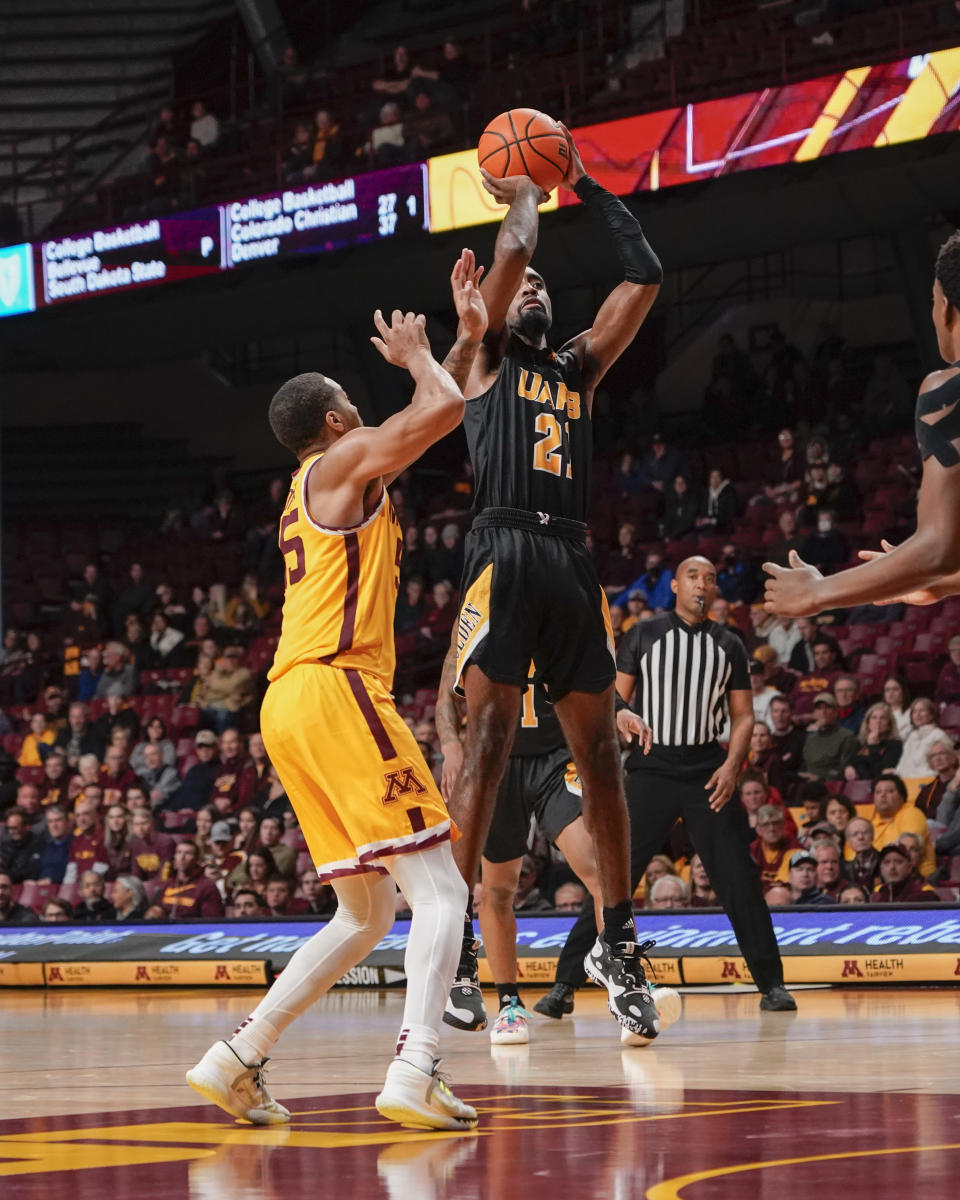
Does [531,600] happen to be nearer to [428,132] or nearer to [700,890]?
[700,890]

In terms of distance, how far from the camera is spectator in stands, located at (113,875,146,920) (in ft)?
49.8

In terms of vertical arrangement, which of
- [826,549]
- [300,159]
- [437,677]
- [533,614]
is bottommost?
[533,614]

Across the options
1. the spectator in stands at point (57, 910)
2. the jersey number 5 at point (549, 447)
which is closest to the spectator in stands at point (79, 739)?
the spectator in stands at point (57, 910)

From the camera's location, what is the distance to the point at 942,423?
4238mm

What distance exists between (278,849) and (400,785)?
32.2ft

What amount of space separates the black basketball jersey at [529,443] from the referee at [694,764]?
2176 millimetres

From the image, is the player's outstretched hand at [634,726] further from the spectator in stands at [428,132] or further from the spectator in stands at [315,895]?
the spectator in stands at [428,132]

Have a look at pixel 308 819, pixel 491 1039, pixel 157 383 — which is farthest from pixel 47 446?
pixel 308 819

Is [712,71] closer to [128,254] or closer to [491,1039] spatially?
[128,254]

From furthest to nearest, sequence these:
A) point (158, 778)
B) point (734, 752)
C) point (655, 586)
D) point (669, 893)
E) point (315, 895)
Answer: point (158, 778) → point (655, 586) → point (315, 895) → point (669, 893) → point (734, 752)

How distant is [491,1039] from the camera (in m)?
7.41

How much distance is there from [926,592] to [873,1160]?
1.36m

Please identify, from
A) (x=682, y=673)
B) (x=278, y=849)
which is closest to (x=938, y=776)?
(x=682, y=673)

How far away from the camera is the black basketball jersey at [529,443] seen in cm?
649
